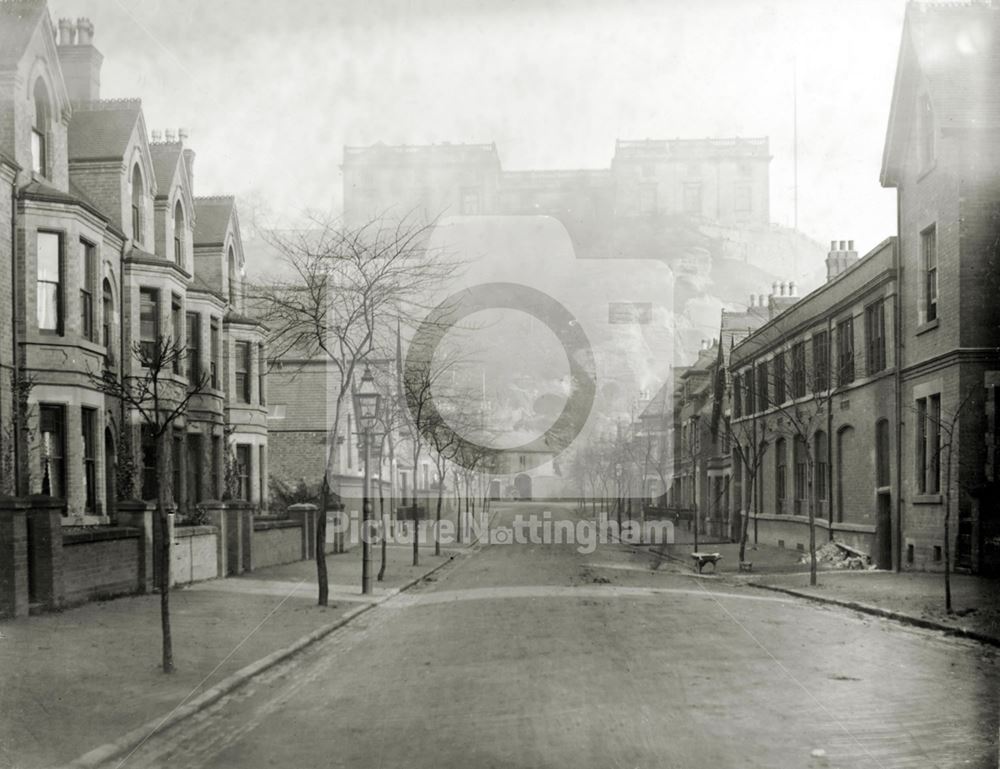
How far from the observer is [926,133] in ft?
82.7

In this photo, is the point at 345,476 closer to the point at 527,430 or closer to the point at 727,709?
the point at 727,709

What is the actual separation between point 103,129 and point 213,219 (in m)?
8.49

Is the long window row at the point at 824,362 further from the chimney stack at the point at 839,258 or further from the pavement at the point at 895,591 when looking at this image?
the pavement at the point at 895,591

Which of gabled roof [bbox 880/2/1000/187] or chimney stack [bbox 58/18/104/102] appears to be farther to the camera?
chimney stack [bbox 58/18/104/102]

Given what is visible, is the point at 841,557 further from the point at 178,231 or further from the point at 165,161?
the point at 165,161

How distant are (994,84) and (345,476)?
30.0 meters

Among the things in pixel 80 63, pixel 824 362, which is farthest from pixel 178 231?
pixel 824 362

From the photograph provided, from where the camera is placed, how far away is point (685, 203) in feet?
→ 407

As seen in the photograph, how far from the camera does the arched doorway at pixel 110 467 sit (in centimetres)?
2548

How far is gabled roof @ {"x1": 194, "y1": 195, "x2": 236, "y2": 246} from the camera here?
3531 centimetres

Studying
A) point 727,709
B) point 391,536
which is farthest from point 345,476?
point 727,709

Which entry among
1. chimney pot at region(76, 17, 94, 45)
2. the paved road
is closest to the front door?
the paved road

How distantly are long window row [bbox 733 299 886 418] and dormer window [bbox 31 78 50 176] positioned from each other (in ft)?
59.9

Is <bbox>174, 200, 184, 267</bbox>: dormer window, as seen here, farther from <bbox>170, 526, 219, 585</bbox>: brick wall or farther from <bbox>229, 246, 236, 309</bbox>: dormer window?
<bbox>170, 526, 219, 585</bbox>: brick wall
